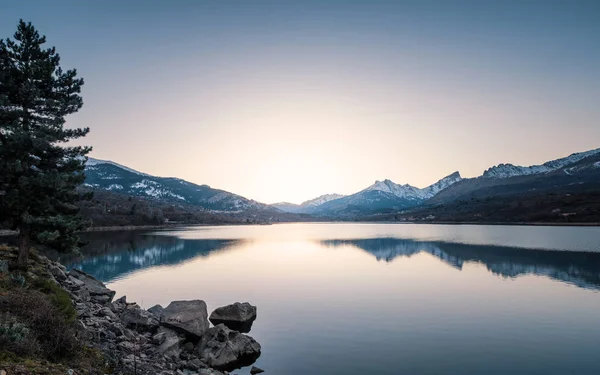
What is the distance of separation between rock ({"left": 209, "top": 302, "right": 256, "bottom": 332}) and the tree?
498 inches

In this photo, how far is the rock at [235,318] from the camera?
29.4 meters

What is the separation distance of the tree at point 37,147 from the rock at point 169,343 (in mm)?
11152

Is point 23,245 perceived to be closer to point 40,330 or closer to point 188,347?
point 188,347

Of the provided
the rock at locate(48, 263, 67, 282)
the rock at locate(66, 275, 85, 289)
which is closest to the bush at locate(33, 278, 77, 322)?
the rock at locate(66, 275, 85, 289)

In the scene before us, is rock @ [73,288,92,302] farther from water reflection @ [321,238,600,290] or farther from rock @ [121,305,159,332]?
water reflection @ [321,238,600,290]

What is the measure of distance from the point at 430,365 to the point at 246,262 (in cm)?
5491

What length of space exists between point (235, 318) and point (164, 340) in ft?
27.8

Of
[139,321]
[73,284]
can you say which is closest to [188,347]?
[139,321]

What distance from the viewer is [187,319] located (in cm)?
2442

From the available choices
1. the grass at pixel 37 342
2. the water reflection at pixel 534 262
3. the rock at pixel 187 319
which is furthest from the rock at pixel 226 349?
the water reflection at pixel 534 262

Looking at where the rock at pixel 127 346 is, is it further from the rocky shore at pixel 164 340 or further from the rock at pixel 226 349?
the rock at pixel 226 349

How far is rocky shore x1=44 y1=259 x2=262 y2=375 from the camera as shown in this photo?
58.2 feet

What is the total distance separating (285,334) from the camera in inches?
1102

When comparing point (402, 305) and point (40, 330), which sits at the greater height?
point (40, 330)
